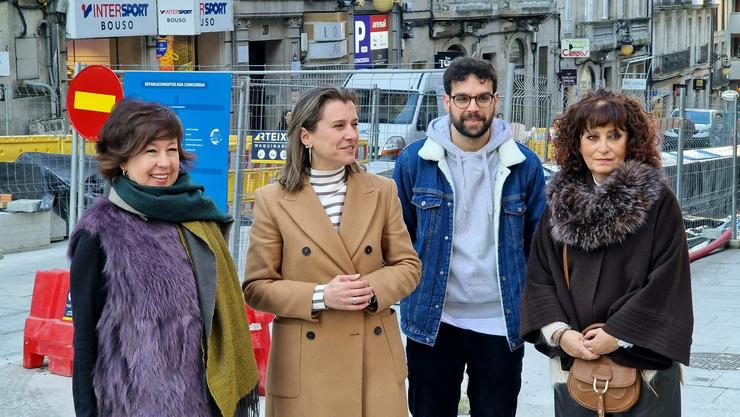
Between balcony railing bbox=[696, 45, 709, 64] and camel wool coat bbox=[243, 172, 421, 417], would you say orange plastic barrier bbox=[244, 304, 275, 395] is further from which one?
balcony railing bbox=[696, 45, 709, 64]

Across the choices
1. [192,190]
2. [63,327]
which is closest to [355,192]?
[192,190]

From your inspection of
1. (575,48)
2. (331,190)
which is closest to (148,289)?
(331,190)

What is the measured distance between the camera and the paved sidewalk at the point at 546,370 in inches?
278

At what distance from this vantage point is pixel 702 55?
64.1 metres

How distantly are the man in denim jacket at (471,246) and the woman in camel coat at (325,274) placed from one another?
54cm

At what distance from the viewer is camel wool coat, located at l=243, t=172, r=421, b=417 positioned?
13.9 ft

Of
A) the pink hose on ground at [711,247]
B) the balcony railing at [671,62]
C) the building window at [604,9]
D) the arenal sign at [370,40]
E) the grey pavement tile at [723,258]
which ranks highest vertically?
the building window at [604,9]

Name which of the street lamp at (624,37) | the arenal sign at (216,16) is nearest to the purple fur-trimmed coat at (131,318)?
the arenal sign at (216,16)

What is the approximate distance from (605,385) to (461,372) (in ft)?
3.58

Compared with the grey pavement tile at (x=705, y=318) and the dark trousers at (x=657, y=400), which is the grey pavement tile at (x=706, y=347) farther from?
the dark trousers at (x=657, y=400)

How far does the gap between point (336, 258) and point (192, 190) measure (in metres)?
0.57

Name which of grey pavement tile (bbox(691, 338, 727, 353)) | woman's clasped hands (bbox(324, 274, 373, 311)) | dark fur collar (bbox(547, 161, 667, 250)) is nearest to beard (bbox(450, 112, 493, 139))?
dark fur collar (bbox(547, 161, 667, 250))

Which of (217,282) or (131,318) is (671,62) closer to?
(217,282)

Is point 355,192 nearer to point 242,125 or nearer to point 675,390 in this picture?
point 675,390
